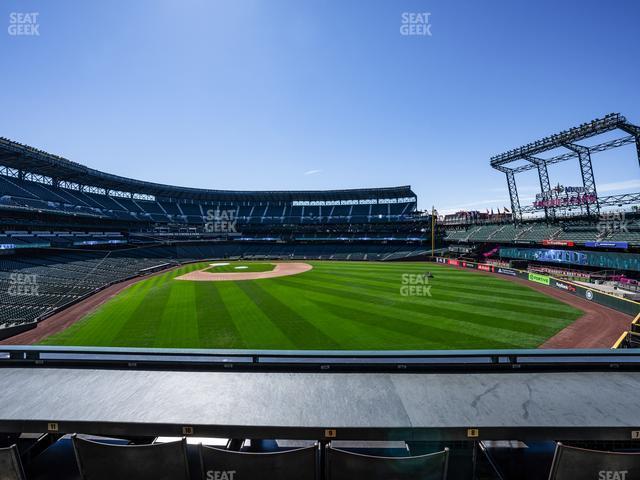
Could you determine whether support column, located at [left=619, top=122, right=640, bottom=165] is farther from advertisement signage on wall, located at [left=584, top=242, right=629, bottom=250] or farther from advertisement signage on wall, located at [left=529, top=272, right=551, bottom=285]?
advertisement signage on wall, located at [left=529, top=272, right=551, bottom=285]

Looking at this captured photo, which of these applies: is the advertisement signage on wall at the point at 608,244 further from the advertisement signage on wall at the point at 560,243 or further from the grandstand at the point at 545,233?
the advertisement signage on wall at the point at 560,243

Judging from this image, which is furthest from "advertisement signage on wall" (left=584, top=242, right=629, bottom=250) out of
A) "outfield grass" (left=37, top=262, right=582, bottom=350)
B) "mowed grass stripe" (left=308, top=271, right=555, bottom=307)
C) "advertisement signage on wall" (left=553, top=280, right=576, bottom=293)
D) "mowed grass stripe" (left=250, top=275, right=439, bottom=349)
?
"mowed grass stripe" (left=250, top=275, right=439, bottom=349)

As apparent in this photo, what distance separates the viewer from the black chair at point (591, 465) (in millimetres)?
3498

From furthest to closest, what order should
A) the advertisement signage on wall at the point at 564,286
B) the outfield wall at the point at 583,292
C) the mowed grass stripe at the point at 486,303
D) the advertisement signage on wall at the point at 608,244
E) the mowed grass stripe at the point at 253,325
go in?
the advertisement signage on wall at the point at 608,244, the advertisement signage on wall at the point at 564,286, the outfield wall at the point at 583,292, the mowed grass stripe at the point at 486,303, the mowed grass stripe at the point at 253,325

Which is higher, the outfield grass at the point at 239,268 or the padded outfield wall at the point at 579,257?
the outfield grass at the point at 239,268

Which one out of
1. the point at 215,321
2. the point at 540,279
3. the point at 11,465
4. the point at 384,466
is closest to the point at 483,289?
the point at 540,279

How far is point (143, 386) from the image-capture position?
17.7 ft

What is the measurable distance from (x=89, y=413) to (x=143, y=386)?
931 mm

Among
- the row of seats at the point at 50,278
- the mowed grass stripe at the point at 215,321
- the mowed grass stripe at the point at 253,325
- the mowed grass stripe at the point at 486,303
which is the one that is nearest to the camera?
the mowed grass stripe at the point at 253,325

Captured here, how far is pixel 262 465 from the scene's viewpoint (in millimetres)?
3549

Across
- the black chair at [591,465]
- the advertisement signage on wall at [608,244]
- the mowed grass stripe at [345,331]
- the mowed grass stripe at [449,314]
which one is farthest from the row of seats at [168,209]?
the black chair at [591,465]

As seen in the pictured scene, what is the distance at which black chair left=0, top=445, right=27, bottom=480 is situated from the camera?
3666 millimetres

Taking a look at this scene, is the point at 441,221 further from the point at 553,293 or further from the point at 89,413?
the point at 89,413

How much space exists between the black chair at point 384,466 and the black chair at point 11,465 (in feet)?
13.2
